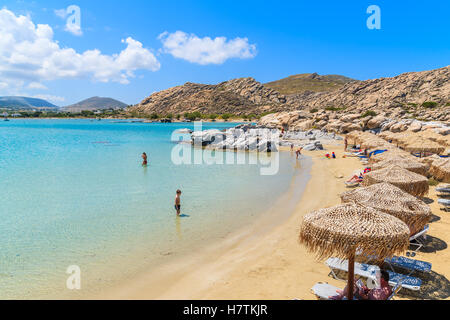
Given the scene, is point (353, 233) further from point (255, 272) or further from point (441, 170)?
point (441, 170)

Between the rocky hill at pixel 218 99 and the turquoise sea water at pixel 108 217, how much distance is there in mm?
120578

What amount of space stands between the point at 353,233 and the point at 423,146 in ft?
62.5

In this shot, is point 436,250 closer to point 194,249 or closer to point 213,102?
point 194,249

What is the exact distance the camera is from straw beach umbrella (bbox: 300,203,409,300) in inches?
195

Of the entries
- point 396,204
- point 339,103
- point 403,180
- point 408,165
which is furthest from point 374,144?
point 339,103

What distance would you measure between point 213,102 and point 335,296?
150495mm

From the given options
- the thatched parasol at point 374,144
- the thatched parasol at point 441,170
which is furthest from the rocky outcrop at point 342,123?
the thatched parasol at point 441,170

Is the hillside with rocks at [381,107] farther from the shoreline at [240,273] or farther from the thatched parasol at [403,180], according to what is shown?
the shoreline at [240,273]

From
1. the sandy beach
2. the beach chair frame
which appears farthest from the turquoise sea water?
the beach chair frame

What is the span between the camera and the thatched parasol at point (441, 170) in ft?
44.7

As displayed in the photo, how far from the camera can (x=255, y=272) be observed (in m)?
7.38

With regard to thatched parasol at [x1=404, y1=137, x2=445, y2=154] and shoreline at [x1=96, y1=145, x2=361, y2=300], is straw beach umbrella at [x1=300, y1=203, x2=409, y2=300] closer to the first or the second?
shoreline at [x1=96, y1=145, x2=361, y2=300]

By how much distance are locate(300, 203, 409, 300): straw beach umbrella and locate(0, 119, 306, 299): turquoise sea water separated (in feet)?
16.2
